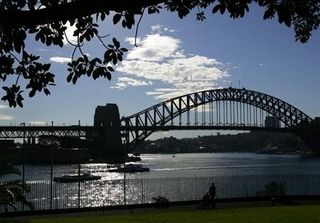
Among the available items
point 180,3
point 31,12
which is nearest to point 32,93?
point 31,12

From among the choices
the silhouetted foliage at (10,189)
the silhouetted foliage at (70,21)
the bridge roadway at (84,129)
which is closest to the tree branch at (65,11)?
the silhouetted foliage at (70,21)

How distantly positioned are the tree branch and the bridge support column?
130599 mm

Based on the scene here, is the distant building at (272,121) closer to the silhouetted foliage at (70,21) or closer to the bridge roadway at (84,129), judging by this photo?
the bridge roadway at (84,129)

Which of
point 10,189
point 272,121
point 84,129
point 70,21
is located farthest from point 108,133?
point 70,21

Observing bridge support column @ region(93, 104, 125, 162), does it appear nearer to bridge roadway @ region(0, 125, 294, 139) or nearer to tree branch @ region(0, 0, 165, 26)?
bridge roadway @ region(0, 125, 294, 139)

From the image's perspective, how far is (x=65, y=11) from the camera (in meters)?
5.23

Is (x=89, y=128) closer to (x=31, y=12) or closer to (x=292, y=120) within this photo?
(x=292, y=120)

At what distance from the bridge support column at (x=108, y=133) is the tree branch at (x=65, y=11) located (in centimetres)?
13060

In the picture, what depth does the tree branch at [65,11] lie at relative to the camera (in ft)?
17.0

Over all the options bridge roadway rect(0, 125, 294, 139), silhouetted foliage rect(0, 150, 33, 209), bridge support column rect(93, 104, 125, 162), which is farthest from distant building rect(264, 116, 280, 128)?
silhouetted foliage rect(0, 150, 33, 209)

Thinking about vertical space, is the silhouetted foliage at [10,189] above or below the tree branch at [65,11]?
below

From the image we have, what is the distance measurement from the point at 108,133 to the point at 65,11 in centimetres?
13219

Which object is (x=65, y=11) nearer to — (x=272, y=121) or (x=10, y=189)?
(x=10, y=189)

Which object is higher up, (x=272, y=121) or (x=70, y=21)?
(x=272, y=121)
